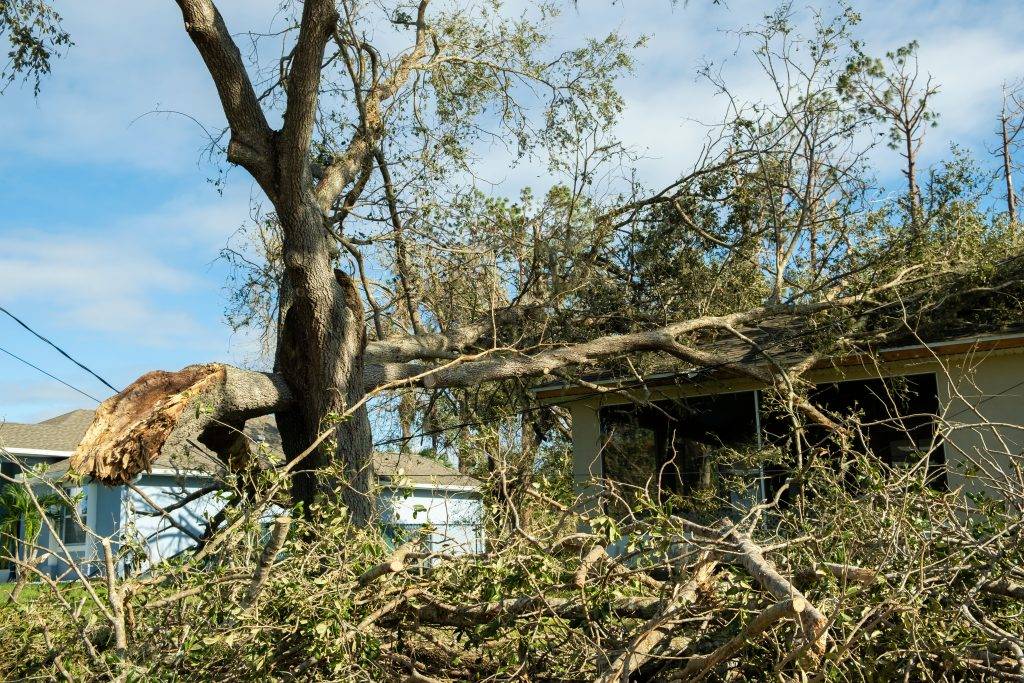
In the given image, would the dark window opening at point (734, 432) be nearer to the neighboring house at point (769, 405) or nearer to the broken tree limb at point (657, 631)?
the neighboring house at point (769, 405)

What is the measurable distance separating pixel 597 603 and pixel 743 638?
2.69 feet

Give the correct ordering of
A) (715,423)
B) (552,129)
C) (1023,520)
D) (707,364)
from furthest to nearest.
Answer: (552,129) < (715,423) < (707,364) < (1023,520)

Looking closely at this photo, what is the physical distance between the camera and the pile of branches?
382cm

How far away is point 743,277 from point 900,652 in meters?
10.6

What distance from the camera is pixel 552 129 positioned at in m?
14.7

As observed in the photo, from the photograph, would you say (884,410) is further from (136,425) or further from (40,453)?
(40,453)

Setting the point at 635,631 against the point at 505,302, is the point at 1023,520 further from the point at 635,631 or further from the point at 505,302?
the point at 505,302

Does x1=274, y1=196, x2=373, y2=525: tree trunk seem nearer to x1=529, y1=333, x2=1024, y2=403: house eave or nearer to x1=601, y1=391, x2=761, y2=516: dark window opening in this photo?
x1=529, y1=333, x2=1024, y2=403: house eave

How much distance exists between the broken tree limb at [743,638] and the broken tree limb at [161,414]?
4.63 m

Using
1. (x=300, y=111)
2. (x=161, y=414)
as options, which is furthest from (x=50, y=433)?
(x=161, y=414)

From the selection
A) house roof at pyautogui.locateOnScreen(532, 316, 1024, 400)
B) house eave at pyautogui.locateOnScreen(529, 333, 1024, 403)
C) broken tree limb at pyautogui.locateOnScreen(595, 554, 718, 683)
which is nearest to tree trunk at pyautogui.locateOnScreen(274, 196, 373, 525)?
house roof at pyautogui.locateOnScreen(532, 316, 1024, 400)

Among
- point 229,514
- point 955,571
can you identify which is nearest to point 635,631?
point 955,571

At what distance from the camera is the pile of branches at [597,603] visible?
3.82 m

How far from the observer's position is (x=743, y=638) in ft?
11.9
